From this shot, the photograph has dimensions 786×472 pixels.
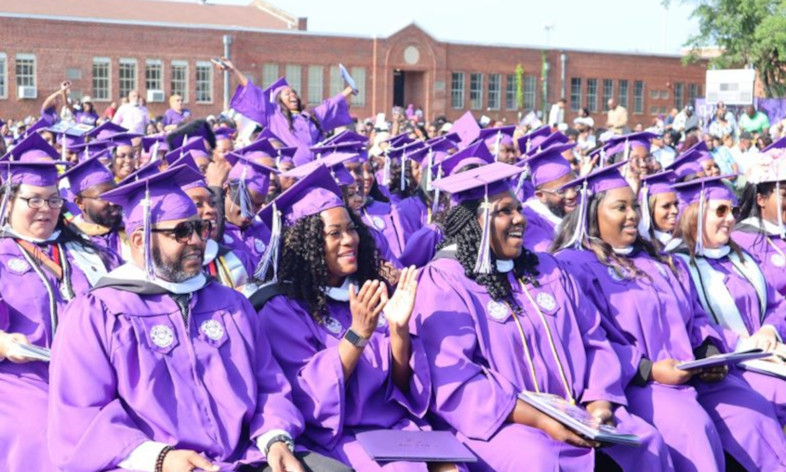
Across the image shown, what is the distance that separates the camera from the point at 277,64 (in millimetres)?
43125

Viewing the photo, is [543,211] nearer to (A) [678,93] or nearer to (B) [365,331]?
(B) [365,331]

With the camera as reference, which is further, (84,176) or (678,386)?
(84,176)

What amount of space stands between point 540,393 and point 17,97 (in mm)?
37386

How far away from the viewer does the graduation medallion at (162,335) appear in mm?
4082

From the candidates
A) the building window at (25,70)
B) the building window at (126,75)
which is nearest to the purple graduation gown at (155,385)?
the building window at (25,70)

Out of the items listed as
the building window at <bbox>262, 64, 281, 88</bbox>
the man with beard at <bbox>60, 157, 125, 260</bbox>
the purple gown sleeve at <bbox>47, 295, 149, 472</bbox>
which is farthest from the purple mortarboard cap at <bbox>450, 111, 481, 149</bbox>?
the building window at <bbox>262, 64, 281, 88</bbox>

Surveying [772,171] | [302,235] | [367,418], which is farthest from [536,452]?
[772,171]

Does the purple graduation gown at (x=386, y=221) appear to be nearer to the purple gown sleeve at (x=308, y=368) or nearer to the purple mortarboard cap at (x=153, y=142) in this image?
the purple mortarboard cap at (x=153, y=142)

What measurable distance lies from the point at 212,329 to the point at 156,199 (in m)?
0.59

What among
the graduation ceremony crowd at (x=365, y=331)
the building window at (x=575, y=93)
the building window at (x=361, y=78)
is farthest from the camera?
the building window at (x=575, y=93)

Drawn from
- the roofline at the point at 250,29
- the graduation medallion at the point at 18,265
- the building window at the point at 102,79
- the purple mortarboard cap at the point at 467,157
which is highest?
the roofline at the point at 250,29

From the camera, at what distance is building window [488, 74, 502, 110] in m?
47.8

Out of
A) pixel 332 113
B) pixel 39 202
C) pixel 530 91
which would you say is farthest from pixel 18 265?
pixel 530 91

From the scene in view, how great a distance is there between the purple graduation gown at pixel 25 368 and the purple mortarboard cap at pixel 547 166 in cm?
379
